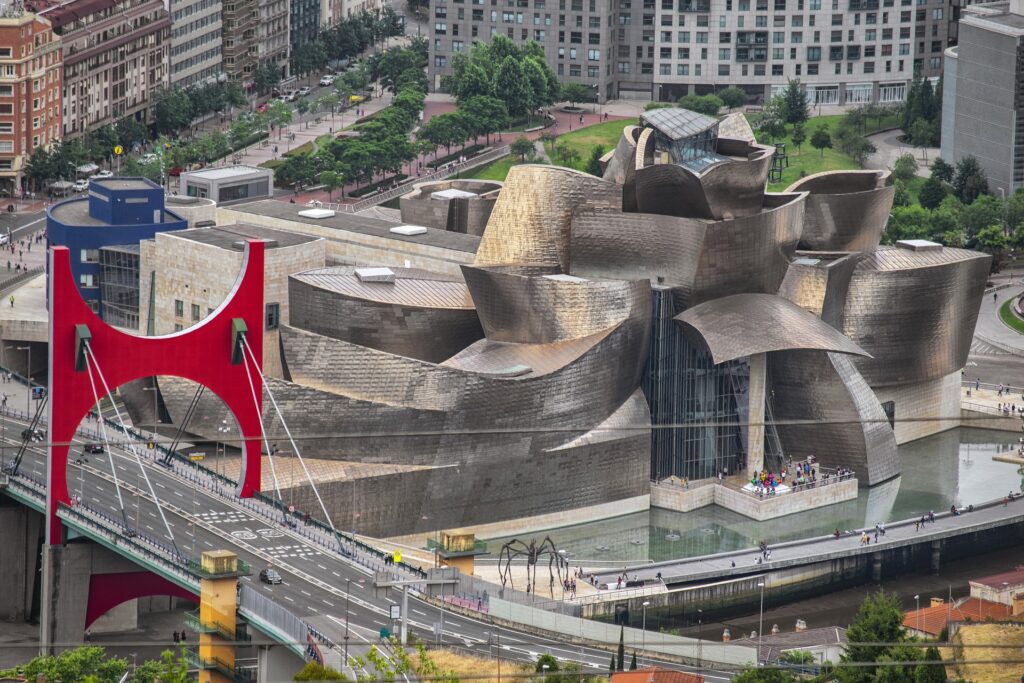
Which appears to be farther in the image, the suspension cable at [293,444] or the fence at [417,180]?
the fence at [417,180]

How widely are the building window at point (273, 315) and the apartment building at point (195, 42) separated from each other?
71.2 metres

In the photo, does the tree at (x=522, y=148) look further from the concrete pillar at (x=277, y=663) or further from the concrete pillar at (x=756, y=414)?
the concrete pillar at (x=277, y=663)

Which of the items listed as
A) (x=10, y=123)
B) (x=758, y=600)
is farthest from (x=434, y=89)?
(x=758, y=600)

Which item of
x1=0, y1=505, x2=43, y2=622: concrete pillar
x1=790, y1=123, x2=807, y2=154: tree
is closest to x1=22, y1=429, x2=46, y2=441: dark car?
x1=0, y1=505, x2=43, y2=622: concrete pillar

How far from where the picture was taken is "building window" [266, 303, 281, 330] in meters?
109

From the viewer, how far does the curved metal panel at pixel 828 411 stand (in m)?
108

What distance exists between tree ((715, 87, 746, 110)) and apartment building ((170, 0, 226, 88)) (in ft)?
115

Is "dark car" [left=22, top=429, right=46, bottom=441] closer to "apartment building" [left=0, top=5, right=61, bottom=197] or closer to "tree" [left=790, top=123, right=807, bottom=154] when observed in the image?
"apartment building" [left=0, top=5, right=61, bottom=197]

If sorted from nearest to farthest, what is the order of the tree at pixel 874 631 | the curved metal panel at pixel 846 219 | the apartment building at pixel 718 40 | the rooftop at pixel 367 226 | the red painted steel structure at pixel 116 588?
the tree at pixel 874 631, the red painted steel structure at pixel 116 588, the curved metal panel at pixel 846 219, the rooftop at pixel 367 226, the apartment building at pixel 718 40

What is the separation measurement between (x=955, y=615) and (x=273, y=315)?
34328 millimetres

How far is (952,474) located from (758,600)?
1670 cm

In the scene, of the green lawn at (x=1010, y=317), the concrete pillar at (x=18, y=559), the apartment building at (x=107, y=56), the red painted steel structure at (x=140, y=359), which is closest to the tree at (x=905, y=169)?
the green lawn at (x=1010, y=317)

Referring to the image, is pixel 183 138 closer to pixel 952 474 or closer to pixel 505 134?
pixel 505 134

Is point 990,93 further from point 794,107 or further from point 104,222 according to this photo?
point 104,222
